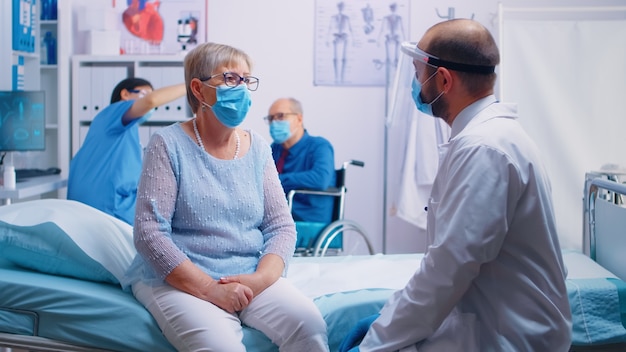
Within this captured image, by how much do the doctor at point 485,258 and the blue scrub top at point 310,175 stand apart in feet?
7.34

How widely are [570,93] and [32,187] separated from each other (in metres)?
2.82

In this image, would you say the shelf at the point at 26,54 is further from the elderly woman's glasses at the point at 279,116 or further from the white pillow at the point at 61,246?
the white pillow at the point at 61,246

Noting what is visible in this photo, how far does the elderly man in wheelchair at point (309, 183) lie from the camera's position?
368 cm

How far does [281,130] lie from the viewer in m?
3.96

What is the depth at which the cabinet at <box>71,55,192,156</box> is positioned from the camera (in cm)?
459

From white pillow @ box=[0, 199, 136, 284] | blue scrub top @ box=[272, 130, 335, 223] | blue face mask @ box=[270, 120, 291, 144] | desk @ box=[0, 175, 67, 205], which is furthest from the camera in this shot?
blue face mask @ box=[270, 120, 291, 144]

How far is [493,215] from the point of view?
1368 millimetres

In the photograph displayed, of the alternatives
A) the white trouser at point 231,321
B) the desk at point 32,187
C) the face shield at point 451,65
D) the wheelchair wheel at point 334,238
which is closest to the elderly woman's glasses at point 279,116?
the wheelchair wheel at point 334,238

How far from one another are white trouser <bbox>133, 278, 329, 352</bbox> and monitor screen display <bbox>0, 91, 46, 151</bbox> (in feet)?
7.03

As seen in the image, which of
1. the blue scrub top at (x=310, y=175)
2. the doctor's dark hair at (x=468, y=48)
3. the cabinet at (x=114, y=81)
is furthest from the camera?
the cabinet at (x=114, y=81)

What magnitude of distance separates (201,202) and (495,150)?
0.84m

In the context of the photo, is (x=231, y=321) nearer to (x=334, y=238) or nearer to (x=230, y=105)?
(x=230, y=105)

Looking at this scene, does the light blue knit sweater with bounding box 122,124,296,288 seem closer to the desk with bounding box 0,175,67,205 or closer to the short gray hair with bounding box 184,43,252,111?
the short gray hair with bounding box 184,43,252,111

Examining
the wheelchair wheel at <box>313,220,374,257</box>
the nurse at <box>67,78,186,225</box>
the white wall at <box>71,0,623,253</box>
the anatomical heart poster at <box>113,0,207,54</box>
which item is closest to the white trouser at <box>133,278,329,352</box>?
the nurse at <box>67,78,186,225</box>
